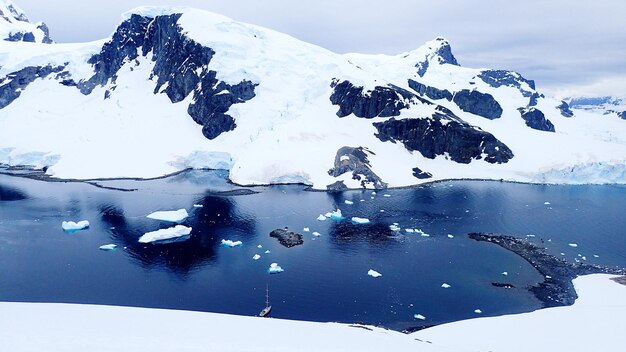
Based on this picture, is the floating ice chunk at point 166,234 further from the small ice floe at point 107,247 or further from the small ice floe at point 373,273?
the small ice floe at point 373,273

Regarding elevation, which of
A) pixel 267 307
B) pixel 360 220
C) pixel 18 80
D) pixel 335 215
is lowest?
pixel 267 307

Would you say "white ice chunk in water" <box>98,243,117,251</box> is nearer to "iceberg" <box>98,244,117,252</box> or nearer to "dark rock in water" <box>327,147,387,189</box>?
"iceberg" <box>98,244,117,252</box>

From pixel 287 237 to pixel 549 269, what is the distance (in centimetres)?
4219

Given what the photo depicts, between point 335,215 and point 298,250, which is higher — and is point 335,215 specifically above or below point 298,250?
above

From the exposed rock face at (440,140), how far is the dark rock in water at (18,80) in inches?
5869

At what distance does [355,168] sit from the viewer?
116 meters

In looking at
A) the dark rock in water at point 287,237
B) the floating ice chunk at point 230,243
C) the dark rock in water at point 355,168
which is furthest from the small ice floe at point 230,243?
the dark rock in water at point 355,168

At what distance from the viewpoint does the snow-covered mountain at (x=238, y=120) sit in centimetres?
12462

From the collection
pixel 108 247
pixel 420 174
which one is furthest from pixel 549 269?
pixel 108 247

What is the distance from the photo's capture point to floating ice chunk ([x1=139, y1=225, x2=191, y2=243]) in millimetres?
69562

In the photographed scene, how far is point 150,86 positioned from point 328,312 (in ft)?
495

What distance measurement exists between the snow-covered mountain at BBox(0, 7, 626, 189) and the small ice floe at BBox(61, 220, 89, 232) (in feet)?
150

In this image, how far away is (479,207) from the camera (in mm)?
98438

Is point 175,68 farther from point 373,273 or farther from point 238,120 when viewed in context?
point 373,273
